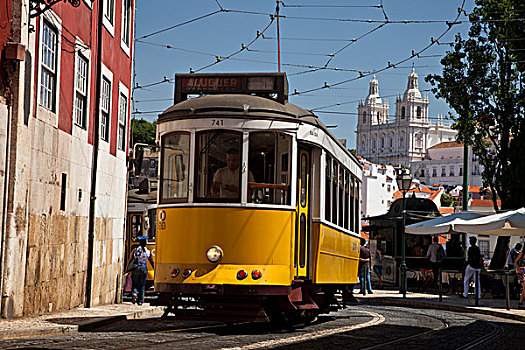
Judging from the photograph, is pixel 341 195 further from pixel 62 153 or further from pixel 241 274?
pixel 62 153

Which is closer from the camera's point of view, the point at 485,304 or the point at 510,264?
the point at 485,304

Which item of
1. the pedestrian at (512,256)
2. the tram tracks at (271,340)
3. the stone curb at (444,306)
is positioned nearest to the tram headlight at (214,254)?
the tram tracks at (271,340)

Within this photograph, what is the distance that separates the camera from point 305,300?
12.6 meters

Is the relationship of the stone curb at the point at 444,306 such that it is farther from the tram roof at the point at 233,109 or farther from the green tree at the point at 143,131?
the green tree at the point at 143,131

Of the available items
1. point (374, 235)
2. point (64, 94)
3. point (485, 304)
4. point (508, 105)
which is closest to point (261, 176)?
point (64, 94)

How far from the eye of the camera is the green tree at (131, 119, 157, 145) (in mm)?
88250

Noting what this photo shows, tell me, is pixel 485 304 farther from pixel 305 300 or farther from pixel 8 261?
pixel 8 261

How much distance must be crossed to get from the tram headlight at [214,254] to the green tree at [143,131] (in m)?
74.3

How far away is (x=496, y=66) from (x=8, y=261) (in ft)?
70.4

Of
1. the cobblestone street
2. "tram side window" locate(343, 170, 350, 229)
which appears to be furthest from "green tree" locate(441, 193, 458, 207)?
"tram side window" locate(343, 170, 350, 229)

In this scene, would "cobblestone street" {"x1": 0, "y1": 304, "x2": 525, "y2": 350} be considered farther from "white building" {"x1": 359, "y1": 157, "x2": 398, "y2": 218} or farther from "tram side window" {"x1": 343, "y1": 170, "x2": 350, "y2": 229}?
"white building" {"x1": 359, "y1": 157, "x2": 398, "y2": 218}

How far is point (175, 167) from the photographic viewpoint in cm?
1208

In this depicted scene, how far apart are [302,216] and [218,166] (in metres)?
Answer: 1.43

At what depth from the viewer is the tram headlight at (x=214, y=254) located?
37.8 feet
